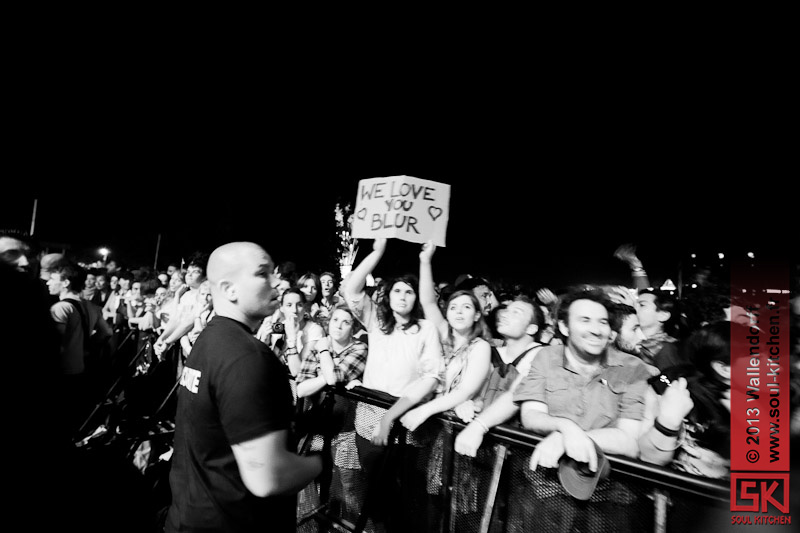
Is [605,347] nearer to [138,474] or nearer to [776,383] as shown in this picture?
[776,383]

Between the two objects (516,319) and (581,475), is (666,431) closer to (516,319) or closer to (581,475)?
(581,475)

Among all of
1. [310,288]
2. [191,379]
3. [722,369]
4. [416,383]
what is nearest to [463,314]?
[416,383]

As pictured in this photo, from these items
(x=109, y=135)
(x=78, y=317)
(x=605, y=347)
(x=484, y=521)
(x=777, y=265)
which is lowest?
(x=484, y=521)

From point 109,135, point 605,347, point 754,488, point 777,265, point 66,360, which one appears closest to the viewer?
point 754,488

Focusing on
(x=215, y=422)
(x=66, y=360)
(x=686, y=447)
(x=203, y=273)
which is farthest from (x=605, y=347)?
(x=203, y=273)

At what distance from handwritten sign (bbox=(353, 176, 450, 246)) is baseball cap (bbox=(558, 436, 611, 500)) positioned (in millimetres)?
2350

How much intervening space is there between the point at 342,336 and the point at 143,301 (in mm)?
6740

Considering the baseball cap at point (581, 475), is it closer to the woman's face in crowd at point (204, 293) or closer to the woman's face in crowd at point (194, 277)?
the woman's face in crowd at point (204, 293)

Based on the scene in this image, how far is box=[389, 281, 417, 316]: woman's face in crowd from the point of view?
11.3 ft

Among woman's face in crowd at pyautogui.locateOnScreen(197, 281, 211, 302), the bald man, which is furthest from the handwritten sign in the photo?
the bald man

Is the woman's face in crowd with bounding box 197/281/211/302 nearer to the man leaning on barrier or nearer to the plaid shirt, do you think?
the plaid shirt

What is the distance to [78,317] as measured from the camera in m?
4.27

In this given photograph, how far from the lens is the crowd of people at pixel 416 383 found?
1.77m

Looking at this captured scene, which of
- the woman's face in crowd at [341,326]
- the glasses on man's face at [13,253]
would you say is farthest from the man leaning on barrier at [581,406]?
the glasses on man's face at [13,253]
